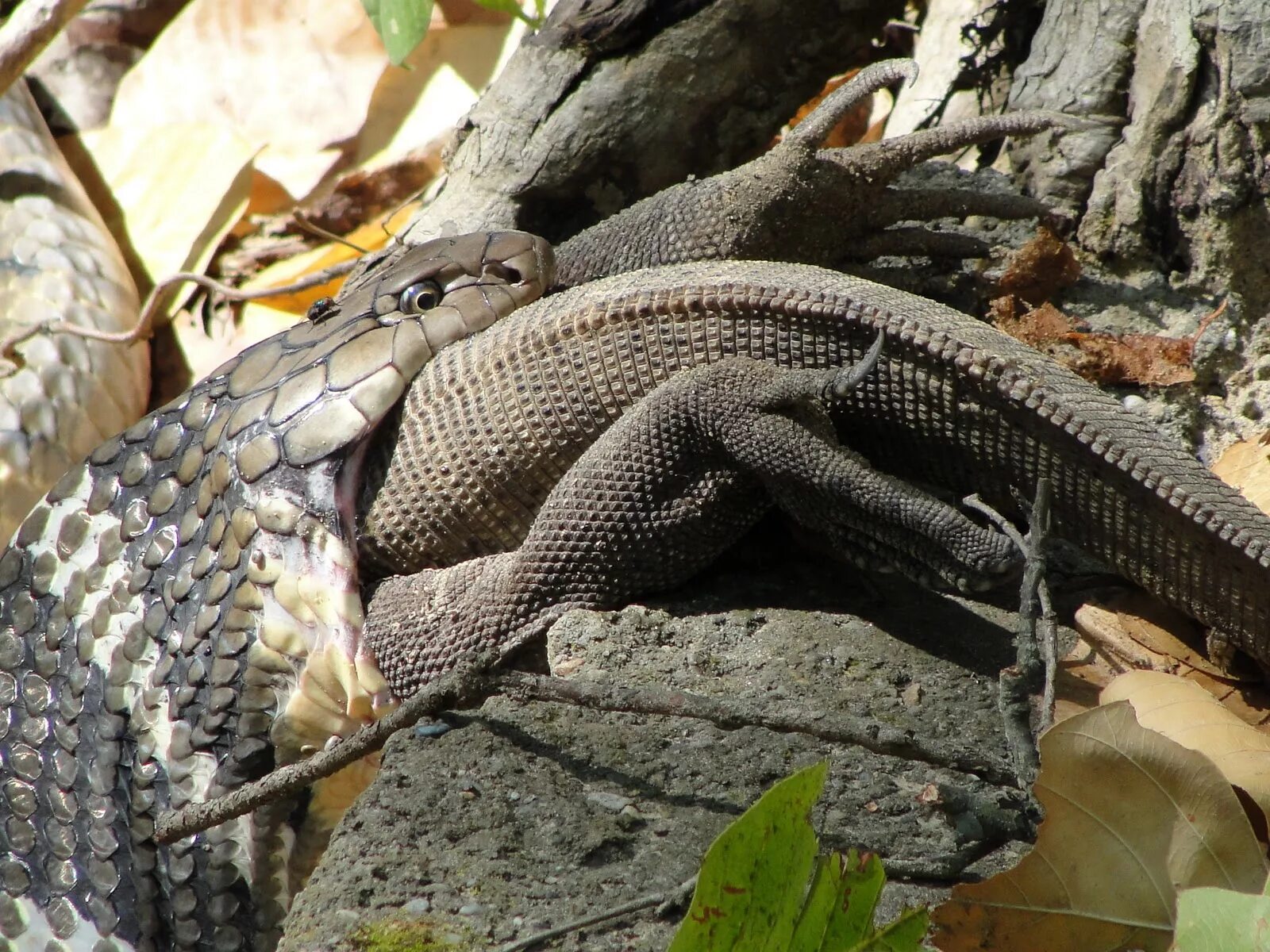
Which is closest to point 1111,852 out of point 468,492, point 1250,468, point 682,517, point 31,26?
point 682,517

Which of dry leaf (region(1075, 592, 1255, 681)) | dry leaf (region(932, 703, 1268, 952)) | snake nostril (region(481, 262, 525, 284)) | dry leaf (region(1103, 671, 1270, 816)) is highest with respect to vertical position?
snake nostril (region(481, 262, 525, 284))

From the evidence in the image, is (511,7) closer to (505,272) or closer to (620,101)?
(620,101)

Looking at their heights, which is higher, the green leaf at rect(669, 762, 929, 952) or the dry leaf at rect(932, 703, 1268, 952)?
the green leaf at rect(669, 762, 929, 952)

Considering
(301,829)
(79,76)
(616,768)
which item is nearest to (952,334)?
(616,768)

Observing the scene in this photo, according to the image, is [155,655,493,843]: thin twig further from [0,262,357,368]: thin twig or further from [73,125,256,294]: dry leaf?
[73,125,256,294]: dry leaf

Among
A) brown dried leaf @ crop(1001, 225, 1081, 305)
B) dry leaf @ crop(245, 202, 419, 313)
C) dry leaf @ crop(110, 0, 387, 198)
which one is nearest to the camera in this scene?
brown dried leaf @ crop(1001, 225, 1081, 305)

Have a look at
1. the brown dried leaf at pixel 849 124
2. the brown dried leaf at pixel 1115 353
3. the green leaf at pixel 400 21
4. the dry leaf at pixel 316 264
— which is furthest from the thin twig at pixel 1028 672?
the dry leaf at pixel 316 264

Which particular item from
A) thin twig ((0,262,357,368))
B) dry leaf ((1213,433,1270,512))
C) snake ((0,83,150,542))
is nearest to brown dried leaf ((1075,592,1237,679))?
dry leaf ((1213,433,1270,512))
